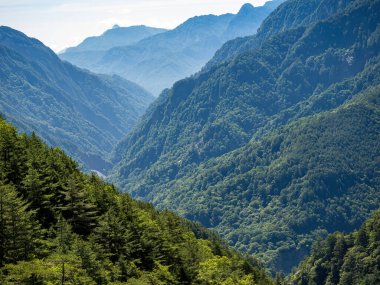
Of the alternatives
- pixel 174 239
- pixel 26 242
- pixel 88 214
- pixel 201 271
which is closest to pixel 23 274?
pixel 26 242

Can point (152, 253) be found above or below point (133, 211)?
below

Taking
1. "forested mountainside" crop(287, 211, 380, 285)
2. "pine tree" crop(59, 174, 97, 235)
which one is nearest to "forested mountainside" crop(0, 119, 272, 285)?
"pine tree" crop(59, 174, 97, 235)

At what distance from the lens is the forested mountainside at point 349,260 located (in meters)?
175

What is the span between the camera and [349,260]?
180 meters

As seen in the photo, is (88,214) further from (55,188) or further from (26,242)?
(26,242)

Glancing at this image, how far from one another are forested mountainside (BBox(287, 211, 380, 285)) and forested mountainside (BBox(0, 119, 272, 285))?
101077 millimetres

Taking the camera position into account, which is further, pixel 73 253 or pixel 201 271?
pixel 201 271

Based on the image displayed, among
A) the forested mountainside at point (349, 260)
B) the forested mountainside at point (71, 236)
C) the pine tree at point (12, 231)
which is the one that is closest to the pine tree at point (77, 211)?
A: the forested mountainside at point (71, 236)

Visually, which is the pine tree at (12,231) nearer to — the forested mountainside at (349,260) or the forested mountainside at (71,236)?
the forested mountainside at (71,236)

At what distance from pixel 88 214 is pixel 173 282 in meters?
13.5

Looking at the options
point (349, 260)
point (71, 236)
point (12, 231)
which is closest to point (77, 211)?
point (71, 236)

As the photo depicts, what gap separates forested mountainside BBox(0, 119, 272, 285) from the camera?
53406mm

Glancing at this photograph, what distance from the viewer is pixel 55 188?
74.9 meters

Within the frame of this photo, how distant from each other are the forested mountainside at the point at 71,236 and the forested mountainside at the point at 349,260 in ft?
332
